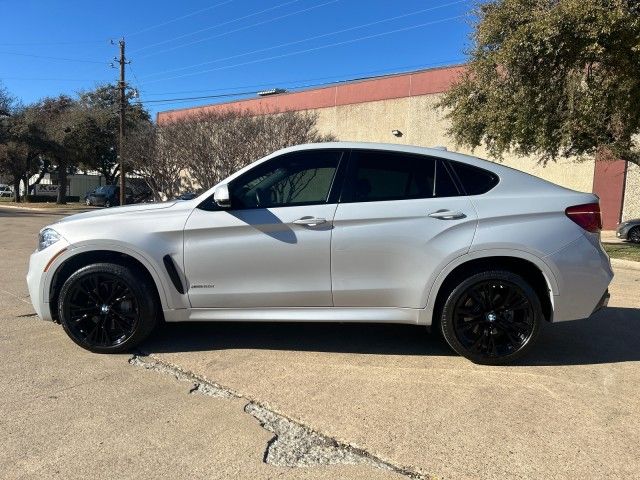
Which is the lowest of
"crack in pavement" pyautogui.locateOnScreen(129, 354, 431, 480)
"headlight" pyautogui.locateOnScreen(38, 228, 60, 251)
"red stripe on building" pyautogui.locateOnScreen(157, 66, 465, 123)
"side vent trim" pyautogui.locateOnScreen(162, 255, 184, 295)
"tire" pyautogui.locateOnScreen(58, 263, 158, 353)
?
"crack in pavement" pyautogui.locateOnScreen(129, 354, 431, 480)

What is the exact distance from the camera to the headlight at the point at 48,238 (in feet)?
15.1

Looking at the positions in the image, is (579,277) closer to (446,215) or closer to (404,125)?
(446,215)

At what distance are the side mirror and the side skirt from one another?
2.80 ft

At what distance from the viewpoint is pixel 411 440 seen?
126 inches

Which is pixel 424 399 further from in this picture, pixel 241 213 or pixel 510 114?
pixel 510 114

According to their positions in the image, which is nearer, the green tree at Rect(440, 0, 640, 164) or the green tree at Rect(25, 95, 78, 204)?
the green tree at Rect(440, 0, 640, 164)

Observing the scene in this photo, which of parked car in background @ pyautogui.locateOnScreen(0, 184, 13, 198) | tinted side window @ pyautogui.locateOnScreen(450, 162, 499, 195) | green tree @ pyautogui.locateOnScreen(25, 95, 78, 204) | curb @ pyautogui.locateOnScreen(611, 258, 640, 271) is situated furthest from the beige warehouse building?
parked car in background @ pyautogui.locateOnScreen(0, 184, 13, 198)

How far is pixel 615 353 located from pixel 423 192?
2291 millimetres

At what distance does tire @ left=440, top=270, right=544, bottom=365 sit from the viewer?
436 cm

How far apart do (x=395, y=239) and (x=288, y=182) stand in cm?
106

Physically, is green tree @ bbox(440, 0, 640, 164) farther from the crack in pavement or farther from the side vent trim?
the crack in pavement

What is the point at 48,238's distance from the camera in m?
4.63

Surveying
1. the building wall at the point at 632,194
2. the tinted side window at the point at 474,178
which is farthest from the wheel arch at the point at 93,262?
the building wall at the point at 632,194

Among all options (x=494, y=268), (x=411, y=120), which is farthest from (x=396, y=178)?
(x=411, y=120)
